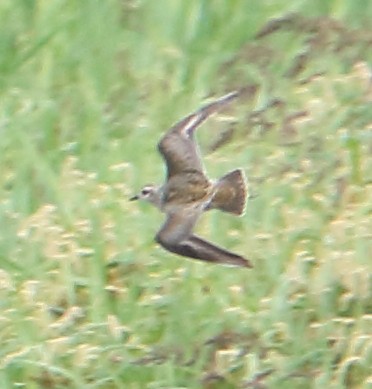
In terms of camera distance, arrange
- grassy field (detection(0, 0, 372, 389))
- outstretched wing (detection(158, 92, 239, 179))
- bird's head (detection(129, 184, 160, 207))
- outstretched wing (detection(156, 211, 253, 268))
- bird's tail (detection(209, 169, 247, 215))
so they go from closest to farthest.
Result: outstretched wing (detection(156, 211, 253, 268)), grassy field (detection(0, 0, 372, 389)), bird's tail (detection(209, 169, 247, 215)), bird's head (detection(129, 184, 160, 207)), outstretched wing (detection(158, 92, 239, 179))

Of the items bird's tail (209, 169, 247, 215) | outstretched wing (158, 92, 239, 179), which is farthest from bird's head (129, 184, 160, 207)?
bird's tail (209, 169, 247, 215)

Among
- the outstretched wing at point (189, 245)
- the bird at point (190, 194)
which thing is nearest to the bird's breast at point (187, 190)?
the bird at point (190, 194)

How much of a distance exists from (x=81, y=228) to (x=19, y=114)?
77 cm

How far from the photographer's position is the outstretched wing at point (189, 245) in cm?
537

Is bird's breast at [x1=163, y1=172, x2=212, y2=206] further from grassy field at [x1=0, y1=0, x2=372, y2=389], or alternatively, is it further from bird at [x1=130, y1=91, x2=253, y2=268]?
grassy field at [x1=0, y1=0, x2=372, y2=389]

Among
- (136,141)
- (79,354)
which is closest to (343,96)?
(136,141)

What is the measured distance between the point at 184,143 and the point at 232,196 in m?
0.40

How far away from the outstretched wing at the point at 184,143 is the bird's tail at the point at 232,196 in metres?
0.23

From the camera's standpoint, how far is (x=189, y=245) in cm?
543

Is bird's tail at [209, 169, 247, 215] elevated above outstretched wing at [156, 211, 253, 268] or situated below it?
above

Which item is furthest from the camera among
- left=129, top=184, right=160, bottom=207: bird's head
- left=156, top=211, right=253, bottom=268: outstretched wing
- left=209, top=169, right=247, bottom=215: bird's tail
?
left=129, top=184, right=160, bottom=207: bird's head

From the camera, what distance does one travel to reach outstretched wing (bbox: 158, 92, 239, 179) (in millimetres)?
6062

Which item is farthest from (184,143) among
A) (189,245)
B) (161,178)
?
(189,245)

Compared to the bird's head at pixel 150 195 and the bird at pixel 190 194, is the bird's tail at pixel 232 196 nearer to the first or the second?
the bird at pixel 190 194
